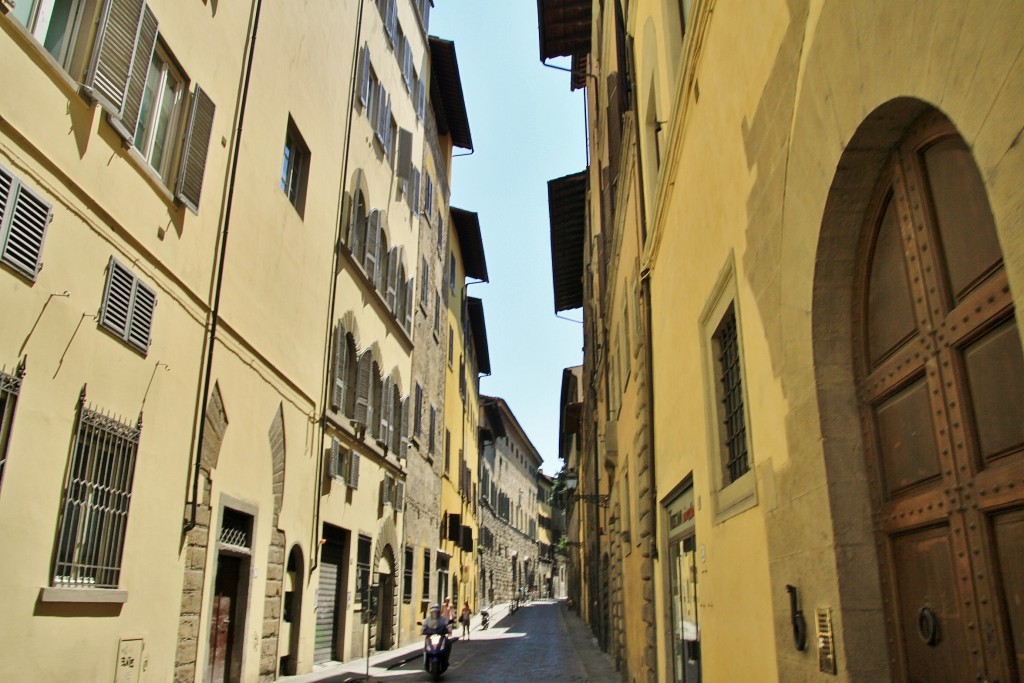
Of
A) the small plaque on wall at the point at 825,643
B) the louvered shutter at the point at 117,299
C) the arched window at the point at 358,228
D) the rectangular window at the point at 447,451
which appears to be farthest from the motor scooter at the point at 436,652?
the rectangular window at the point at 447,451

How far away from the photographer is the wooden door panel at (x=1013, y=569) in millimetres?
2260

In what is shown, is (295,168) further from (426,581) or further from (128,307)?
(426,581)

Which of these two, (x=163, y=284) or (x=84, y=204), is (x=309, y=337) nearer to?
(x=163, y=284)

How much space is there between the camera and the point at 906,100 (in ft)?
8.55

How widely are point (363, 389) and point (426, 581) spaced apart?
959 centimetres

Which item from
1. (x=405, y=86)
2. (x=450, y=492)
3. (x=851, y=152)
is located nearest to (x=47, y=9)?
(x=851, y=152)

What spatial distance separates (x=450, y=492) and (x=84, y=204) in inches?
911

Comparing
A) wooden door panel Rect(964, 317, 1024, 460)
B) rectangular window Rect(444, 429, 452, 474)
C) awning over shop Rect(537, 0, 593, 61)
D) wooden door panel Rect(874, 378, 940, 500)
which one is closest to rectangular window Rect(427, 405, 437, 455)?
rectangular window Rect(444, 429, 452, 474)

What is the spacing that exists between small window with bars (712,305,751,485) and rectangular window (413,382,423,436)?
1609 centimetres

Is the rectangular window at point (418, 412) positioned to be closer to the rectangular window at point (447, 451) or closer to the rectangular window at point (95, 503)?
the rectangular window at point (447, 451)

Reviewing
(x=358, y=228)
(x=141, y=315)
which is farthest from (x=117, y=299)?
(x=358, y=228)

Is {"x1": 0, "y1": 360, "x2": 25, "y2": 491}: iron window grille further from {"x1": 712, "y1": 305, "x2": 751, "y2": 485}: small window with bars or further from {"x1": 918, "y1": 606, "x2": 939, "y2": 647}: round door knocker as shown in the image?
{"x1": 918, "y1": 606, "x2": 939, "y2": 647}: round door knocker

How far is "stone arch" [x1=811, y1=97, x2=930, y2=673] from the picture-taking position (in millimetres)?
3090

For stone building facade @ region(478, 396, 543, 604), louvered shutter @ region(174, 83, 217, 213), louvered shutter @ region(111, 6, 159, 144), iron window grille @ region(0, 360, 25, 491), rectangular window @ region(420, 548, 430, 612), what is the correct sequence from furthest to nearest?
stone building facade @ region(478, 396, 543, 604)
rectangular window @ region(420, 548, 430, 612)
louvered shutter @ region(174, 83, 217, 213)
louvered shutter @ region(111, 6, 159, 144)
iron window grille @ region(0, 360, 25, 491)
